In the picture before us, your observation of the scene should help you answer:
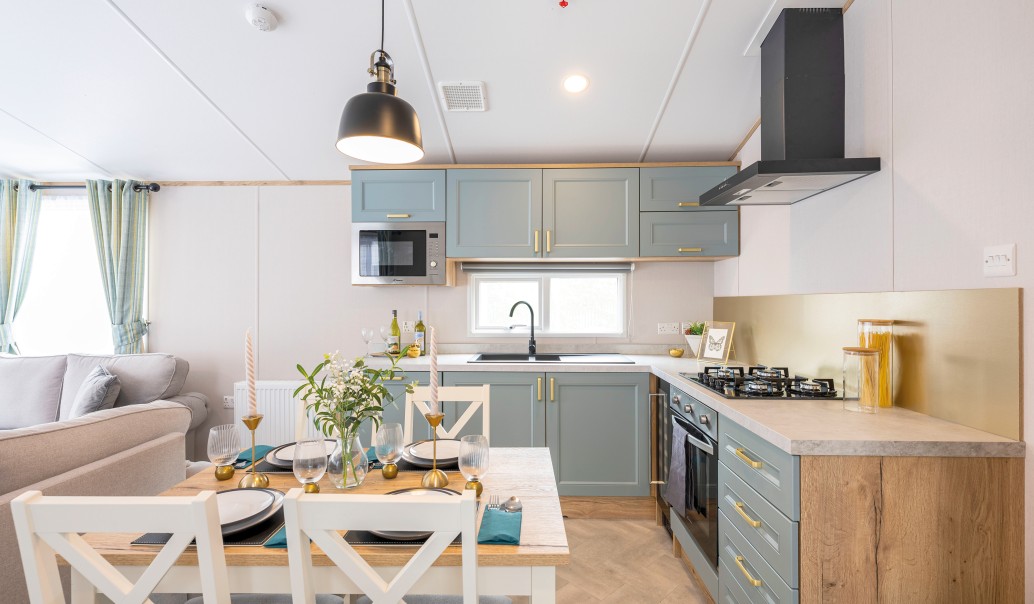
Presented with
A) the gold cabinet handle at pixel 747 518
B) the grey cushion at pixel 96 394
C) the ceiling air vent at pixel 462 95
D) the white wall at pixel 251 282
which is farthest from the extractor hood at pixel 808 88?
the grey cushion at pixel 96 394

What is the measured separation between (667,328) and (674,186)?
1049 mm

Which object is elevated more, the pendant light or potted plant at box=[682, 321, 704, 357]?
the pendant light

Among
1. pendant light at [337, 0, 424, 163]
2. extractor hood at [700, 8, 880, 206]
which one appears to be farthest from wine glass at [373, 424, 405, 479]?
extractor hood at [700, 8, 880, 206]

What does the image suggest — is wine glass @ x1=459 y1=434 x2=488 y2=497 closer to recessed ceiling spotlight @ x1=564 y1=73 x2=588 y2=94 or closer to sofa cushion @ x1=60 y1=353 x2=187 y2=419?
recessed ceiling spotlight @ x1=564 y1=73 x2=588 y2=94

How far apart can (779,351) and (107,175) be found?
484cm

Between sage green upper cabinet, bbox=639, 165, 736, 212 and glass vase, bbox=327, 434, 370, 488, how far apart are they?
2433 mm

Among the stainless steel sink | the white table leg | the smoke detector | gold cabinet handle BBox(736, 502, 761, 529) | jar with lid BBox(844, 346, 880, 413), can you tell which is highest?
the smoke detector

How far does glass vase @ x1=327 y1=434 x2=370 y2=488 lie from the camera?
1349 millimetres

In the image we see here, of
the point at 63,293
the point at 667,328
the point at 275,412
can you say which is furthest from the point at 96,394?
the point at 667,328

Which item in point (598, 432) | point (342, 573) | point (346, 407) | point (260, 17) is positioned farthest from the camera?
Result: point (598, 432)

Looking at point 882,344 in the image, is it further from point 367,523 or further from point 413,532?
point 367,523

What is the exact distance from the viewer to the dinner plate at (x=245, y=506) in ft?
3.56

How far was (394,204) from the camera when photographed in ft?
10.5

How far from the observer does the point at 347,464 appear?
1.37m
